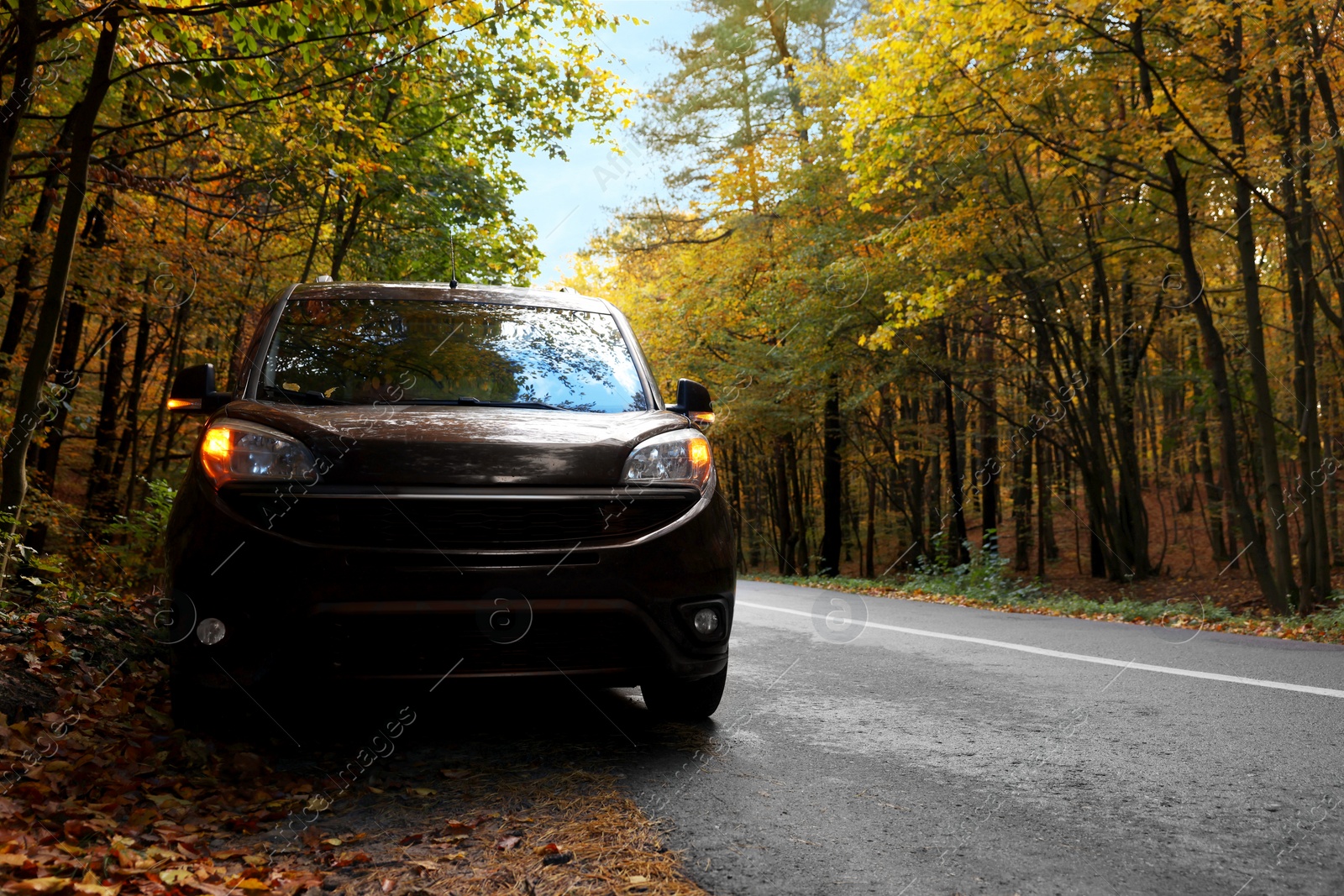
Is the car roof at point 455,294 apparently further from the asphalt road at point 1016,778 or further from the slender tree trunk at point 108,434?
the slender tree trunk at point 108,434

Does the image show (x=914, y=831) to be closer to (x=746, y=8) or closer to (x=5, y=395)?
(x=5, y=395)

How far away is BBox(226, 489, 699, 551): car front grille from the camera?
3.36 m

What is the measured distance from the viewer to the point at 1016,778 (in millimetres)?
3564

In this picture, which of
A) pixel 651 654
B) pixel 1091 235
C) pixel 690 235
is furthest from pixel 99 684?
pixel 690 235

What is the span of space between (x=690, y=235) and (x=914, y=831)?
923 inches

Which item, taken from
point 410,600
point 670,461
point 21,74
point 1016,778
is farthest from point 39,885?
point 21,74

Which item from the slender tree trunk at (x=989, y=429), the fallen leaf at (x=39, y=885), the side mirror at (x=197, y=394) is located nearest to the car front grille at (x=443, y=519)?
the side mirror at (x=197, y=394)

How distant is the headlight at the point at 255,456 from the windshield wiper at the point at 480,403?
62 cm

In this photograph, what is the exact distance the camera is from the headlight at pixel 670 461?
377 centimetres

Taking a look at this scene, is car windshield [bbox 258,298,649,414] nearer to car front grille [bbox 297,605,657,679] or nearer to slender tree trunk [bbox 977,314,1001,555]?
car front grille [bbox 297,605,657,679]

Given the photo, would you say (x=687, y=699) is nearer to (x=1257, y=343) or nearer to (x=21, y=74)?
(x=21, y=74)

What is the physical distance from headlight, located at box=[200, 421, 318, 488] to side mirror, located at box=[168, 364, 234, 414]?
560mm

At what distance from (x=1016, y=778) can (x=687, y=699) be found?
142cm

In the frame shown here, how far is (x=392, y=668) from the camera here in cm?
336
